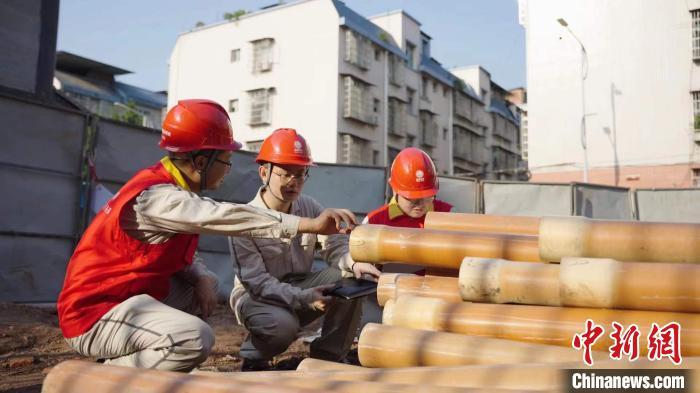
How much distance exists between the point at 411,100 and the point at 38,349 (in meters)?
35.2

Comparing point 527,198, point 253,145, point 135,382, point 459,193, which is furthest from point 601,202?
point 253,145

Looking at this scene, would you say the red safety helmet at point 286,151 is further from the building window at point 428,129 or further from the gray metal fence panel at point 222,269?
the building window at point 428,129

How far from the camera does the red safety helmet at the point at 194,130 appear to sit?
3.40 metres

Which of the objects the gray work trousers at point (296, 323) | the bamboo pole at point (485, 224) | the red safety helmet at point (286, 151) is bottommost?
the gray work trousers at point (296, 323)

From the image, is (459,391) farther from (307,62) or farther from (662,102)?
(307,62)

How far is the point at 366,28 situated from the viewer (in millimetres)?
34281

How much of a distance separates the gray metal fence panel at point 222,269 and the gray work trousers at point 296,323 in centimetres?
449

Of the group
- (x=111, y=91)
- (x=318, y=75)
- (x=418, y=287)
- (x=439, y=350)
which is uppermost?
(x=111, y=91)

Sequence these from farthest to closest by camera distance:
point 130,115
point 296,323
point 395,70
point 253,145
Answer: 1. point 395,70
2. point 130,115
3. point 253,145
4. point 296,323

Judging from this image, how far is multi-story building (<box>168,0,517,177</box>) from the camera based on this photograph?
3231 centimetres

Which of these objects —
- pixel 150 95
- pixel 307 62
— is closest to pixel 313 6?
pixel 307 62

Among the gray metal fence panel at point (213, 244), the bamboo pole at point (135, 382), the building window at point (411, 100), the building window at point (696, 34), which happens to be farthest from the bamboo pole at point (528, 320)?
the building window at point (411, 100)

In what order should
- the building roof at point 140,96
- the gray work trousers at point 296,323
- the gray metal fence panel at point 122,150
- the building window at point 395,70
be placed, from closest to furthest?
1. the gray work trousers at point 296,323
2. the gray metal fence panel at point 122,150
3. the building window at point 395,70
4. the building roof at point 140,96

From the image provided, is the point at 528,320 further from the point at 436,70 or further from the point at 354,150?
the point at 436,70
